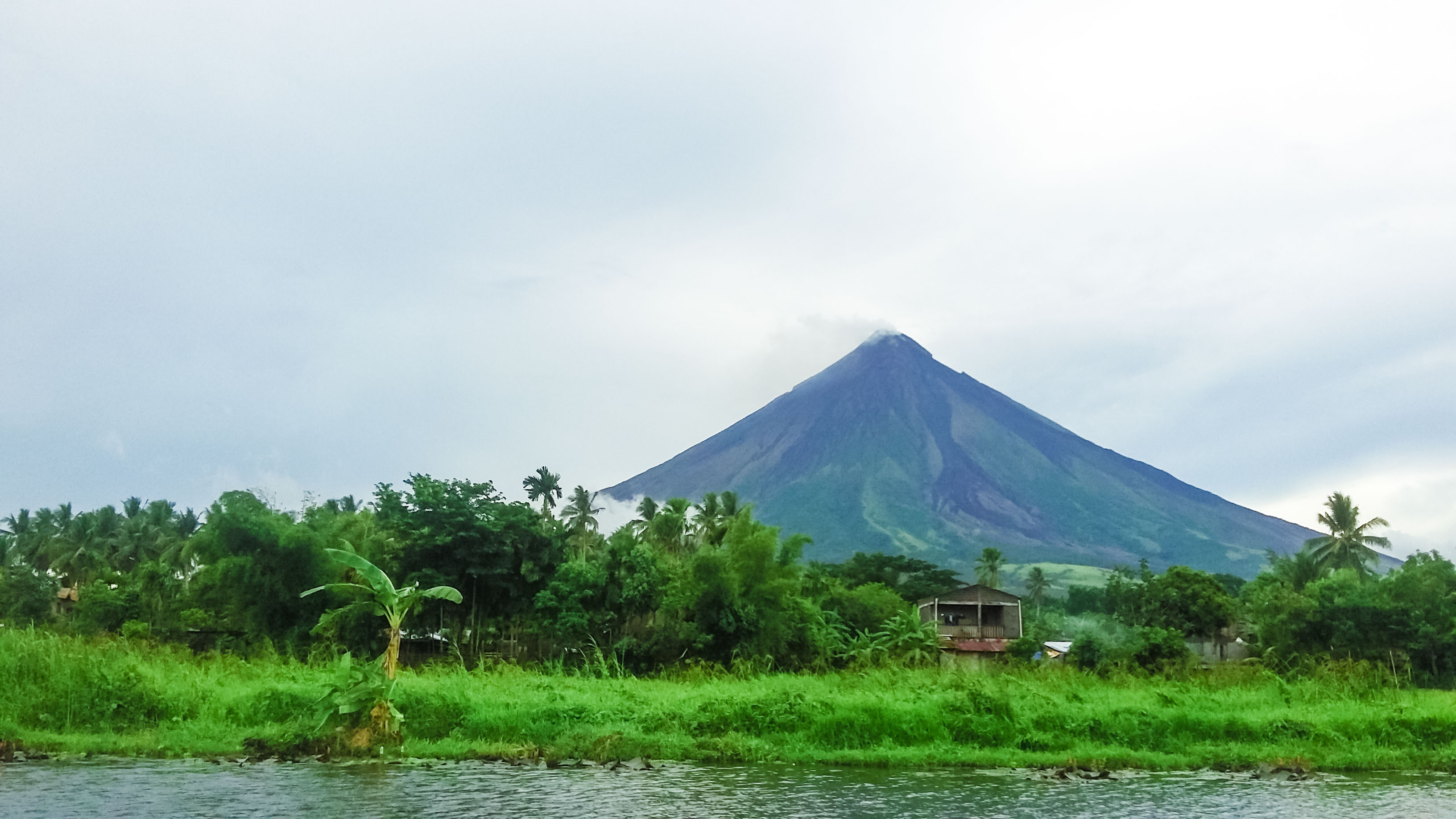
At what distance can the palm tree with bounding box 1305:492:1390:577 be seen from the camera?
47125mm

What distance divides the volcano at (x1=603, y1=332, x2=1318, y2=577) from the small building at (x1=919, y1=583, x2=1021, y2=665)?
55.7 meters

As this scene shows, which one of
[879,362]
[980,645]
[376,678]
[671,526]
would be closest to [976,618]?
[980,645]

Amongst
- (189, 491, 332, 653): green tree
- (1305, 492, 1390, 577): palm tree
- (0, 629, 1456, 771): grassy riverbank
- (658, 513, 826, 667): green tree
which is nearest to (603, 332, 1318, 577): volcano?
(1305, 492, 1390, 577): palm tree

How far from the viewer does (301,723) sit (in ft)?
40.2

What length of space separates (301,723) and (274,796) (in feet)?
10.5

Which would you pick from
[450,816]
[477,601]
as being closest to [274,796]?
[450,816]

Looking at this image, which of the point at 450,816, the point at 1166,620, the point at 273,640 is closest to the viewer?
the point at 450,816

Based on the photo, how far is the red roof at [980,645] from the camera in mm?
41062

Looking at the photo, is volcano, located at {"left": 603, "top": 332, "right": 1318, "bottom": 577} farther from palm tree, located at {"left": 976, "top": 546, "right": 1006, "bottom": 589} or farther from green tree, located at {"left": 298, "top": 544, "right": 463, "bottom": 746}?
green tree, located at {"left": 298, "top": 544, "right": 463, "bottom": 746}

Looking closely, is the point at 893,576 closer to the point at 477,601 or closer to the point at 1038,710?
the point at 477,601

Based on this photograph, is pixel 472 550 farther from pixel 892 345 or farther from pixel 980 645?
pixel 892 345

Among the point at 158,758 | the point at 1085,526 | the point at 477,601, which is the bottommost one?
the point at 158,758

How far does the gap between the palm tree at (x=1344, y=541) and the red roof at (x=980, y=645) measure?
596 inches

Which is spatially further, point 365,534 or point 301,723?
point 365,534
